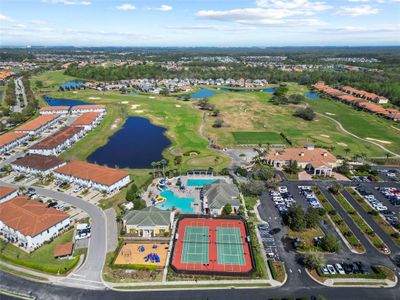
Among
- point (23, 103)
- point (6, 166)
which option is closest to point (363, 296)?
point (6, 166)

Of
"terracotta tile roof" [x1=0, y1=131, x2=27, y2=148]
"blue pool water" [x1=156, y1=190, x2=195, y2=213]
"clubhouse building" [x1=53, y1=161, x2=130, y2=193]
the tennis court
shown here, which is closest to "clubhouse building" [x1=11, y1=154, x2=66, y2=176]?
"clubhouse building" [x1=53, y1=161, x2=130, y2=193]

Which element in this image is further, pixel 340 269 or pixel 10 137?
pixel 10 137

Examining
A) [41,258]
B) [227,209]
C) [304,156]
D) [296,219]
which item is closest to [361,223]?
[296,219]

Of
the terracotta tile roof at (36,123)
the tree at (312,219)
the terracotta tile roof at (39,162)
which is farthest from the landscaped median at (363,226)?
the terracotta tile roof at (36,123)

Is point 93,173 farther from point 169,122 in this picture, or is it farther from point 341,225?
point 169,122

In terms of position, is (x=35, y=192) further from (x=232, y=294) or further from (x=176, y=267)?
(x=232, y=294)

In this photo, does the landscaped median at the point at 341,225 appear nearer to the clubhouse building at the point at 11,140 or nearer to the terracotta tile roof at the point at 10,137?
the clubhouse building at the point at 11,140

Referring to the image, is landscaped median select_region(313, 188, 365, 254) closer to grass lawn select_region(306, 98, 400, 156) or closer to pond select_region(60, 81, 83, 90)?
grass lawn select_region(306, 98, 400, 156)
